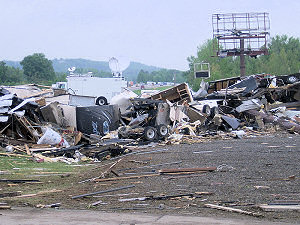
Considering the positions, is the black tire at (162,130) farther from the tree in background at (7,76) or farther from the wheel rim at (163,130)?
the tree in background at (7,76)

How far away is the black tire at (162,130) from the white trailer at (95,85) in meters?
39.0

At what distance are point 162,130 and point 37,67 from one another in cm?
10699

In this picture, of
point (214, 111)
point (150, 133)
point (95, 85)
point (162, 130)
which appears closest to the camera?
point (150, 133)

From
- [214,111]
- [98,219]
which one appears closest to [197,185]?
[98,219]

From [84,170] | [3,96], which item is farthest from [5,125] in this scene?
[84,170]

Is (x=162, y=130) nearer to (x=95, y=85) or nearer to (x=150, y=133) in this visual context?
(x=150, y=133)

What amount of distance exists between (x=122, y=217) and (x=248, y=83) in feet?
89.4

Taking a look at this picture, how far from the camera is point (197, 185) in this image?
38.8 ft

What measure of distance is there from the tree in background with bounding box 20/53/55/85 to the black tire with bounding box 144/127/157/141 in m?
103

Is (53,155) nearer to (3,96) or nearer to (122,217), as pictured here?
(3,96)

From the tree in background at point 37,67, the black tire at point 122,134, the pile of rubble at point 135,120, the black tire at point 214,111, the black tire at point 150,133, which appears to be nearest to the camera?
the pile of rubble at point 135,120

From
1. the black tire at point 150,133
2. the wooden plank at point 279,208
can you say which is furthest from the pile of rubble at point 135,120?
the wooden plank at point 279,208

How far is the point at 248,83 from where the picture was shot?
3503 centimetres

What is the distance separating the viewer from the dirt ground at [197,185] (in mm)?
9719
